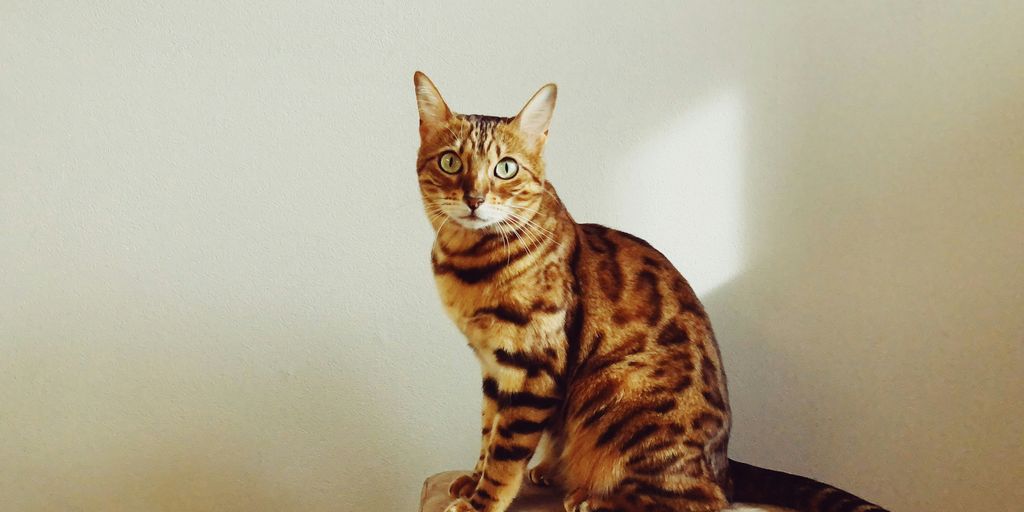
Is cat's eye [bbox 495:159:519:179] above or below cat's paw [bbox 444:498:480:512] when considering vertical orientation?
above

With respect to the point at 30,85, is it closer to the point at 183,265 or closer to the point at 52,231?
the point at 52,231

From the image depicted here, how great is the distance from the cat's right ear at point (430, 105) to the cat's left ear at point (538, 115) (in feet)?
0.42

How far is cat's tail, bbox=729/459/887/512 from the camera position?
1.24 meters

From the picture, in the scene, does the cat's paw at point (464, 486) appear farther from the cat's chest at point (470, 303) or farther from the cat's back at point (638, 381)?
the cat's chest at point (470, 303)

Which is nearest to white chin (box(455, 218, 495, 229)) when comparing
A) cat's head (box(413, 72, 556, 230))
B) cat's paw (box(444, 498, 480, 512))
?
cat's head (box(413, 72, 556, 230))

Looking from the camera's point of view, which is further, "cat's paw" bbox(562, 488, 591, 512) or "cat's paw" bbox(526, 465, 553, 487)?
"cat's paw" bbox(526, 465, 553, 487)

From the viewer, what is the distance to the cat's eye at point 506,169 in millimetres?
1240

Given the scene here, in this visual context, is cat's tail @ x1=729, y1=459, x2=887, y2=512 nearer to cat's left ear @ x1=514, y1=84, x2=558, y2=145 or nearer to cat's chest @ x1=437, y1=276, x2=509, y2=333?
cat's chest @ x1=437, y1=276, x2=509, y2=333

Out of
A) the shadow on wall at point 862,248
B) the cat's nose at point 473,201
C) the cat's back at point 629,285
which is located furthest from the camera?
the shadow on wall at point 862,248

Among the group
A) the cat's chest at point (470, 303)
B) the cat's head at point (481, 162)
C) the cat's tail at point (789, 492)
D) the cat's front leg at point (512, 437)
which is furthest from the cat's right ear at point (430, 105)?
the cat's tail at point (789, 492)

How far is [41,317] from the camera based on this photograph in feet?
5.18

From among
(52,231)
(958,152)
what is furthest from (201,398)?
(958,152)

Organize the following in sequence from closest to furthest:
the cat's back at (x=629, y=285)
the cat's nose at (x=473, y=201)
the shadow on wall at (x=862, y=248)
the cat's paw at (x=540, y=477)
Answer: the cat's nose at (x=473, y=201) < the cat's back at (x=629, y=285) < the cat's paw at (x=540, y=477) < the shadow on wall at (x=862, y=248)

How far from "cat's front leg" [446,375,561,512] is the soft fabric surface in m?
0.08
